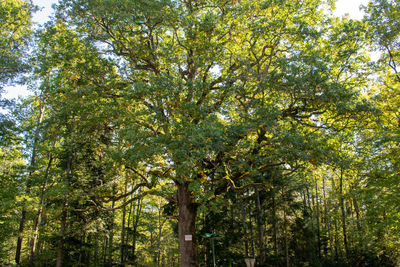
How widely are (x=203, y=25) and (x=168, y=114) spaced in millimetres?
2776

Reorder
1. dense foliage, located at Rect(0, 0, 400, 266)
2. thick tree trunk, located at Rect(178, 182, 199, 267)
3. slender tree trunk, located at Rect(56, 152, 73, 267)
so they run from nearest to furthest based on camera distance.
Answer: dense foliage, located at Rect(0, 0, 400, 266) → thick tree trunk, located at Rect(178, 182, 199, 267) → slender tree trunk, located at Rect(56, 152, 73, 267)

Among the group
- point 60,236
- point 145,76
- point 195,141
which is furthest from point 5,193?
point 195,141

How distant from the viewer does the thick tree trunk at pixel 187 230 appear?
860 centimetres

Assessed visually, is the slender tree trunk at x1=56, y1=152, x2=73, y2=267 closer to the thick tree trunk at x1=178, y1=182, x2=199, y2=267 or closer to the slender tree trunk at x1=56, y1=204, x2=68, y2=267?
the slender tree trunk at x1=56, y1=204, x2=68, y2=267

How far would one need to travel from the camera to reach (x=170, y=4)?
310 inches

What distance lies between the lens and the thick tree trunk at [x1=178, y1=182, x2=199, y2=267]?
8602 millimetres

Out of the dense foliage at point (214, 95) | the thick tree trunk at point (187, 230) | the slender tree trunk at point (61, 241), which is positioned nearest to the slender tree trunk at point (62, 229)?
the slender tree trunk at point (61, 241)

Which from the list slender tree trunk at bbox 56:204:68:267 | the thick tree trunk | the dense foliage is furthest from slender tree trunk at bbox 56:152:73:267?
the thick tree trunk

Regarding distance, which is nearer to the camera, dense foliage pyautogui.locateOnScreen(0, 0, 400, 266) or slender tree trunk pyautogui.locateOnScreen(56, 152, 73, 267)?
dense foliage pyautogui.locateOnScreen(0, 0, 400, 266)

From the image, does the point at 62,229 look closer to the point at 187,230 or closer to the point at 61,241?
the point at 61,241

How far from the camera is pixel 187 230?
8.95 meters

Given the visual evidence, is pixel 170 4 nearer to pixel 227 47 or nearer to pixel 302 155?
pixel 227 47

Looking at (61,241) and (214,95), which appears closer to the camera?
(214,95)

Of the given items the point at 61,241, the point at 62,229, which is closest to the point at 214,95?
the point at 62,229
